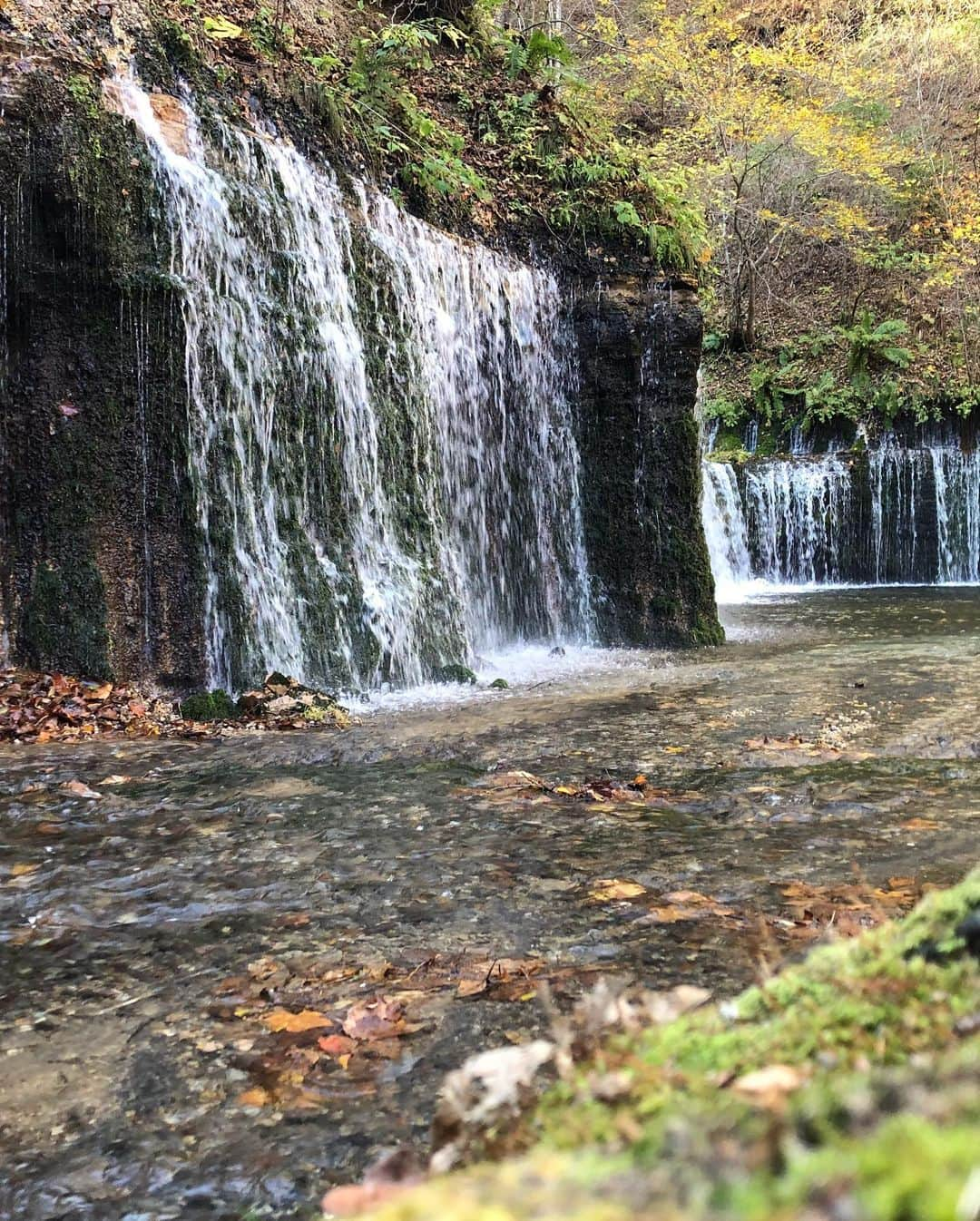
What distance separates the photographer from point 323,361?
8.23 m

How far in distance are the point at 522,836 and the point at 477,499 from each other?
23.0ft

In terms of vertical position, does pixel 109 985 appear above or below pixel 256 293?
below

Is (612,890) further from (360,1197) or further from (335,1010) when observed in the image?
(360,1197)

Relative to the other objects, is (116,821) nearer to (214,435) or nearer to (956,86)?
(214,435)

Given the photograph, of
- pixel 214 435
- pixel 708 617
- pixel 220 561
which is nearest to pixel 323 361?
pixel 214 435

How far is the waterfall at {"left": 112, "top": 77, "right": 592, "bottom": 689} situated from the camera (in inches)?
286

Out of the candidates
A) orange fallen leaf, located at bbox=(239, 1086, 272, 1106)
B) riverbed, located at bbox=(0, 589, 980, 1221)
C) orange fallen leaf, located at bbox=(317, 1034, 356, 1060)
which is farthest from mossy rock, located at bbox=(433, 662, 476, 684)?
orange fallen leaf, located at bbox=(239, 1086, 272, 1106)

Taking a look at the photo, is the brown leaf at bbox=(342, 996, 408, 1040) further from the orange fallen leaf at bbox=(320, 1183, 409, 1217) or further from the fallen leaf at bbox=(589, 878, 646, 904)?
the orange fallen leaf at bbox=(320, 1183, 409, 1217)

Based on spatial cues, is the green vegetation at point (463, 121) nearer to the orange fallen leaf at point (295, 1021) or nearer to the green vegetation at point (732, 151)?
the green vegetation at point (732, 151)

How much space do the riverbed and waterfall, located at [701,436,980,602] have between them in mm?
14763

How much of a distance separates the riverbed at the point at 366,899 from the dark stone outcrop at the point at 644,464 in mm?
4491

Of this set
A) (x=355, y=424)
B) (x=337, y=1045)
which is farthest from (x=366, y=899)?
(x=355, y=424)

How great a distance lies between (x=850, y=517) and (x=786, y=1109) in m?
21.2

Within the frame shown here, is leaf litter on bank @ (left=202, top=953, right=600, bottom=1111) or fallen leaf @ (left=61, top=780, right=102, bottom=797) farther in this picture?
fallen leaf @ (left=61, top=780, right=102, bottom=797)
